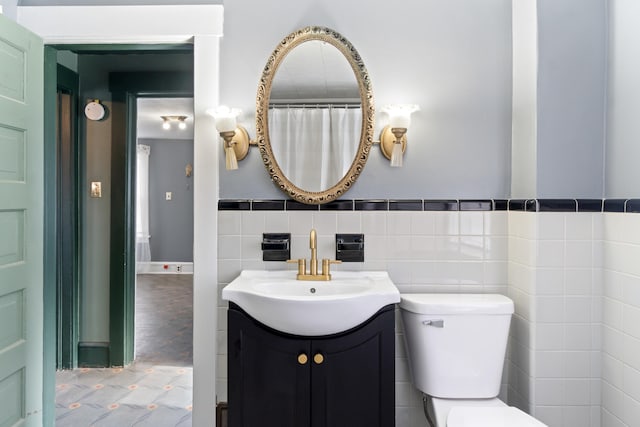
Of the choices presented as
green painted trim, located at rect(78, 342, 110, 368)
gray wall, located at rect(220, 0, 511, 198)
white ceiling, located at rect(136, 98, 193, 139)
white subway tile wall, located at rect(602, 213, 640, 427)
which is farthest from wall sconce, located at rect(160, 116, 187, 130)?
white subway tile wall, located at rect(602, 213, 640, 427)

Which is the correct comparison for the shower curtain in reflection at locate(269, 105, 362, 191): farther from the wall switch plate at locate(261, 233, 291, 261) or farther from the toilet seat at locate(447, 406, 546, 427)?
the toilet seat at locate(447, 406, 546, 427)

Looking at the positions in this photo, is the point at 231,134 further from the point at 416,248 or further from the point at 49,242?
the point at 49,242

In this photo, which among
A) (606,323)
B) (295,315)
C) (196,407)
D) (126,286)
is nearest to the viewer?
(295,315)

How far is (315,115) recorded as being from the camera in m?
1.87

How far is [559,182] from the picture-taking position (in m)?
1.69

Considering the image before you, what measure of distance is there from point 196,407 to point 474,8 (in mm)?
2146

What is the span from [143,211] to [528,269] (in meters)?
6.07

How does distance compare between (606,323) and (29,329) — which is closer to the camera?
(606,323)

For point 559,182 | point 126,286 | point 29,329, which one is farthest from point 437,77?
point 126,286

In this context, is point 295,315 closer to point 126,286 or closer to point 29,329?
point 29,329

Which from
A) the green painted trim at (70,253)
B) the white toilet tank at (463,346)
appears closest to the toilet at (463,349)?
the white toilet tank at (463,346)

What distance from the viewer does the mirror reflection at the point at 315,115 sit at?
1869mm

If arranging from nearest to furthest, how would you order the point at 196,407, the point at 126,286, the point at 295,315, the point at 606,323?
the point at 295,315, the point at 606,323, the point at 196,407, the point at 126,286

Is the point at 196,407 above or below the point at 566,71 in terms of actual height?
below
